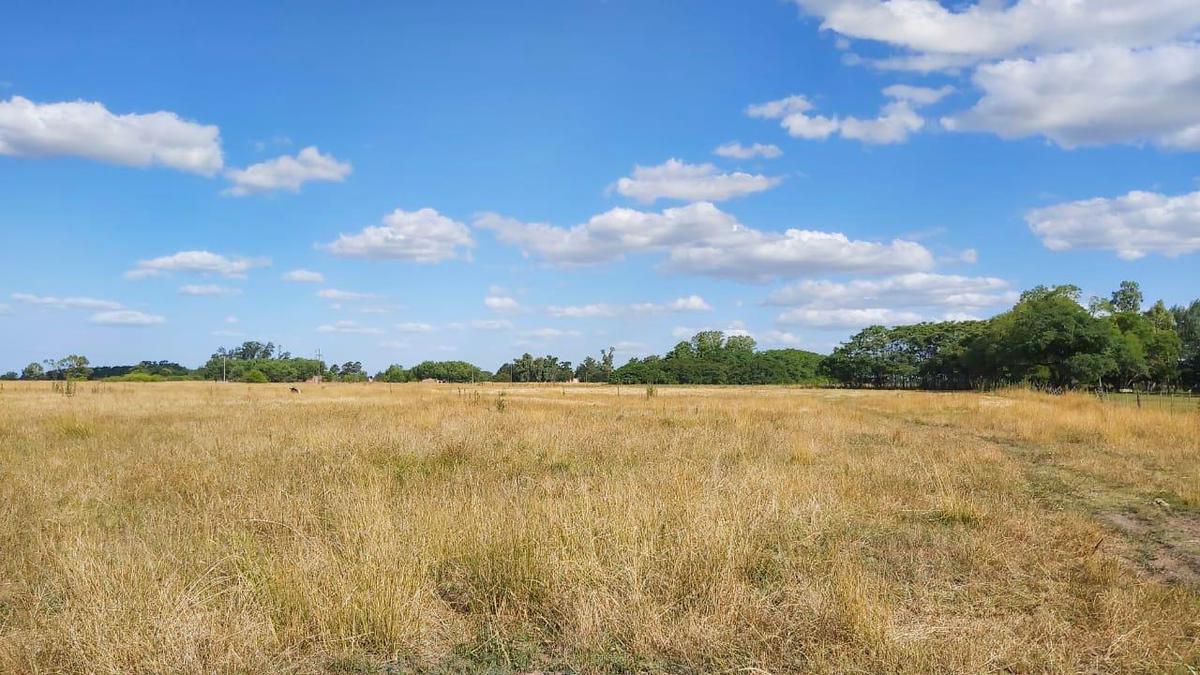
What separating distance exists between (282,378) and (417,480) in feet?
451

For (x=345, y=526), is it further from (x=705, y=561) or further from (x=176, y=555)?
(x=705, y=561)

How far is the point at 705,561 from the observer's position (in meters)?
5.04

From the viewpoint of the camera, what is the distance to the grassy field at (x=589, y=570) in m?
3.86

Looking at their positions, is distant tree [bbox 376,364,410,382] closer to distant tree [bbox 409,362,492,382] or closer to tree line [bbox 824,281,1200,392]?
distant tree [bbox 409,362,492,382]

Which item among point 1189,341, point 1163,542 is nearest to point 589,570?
point 1163,542

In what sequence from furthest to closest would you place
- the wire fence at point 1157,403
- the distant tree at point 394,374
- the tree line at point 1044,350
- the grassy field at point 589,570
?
the distant tree at point 394,374 → the tree line at point 1044,350 → the wire fence at point 1157,403 → the grassy field at point 589,570

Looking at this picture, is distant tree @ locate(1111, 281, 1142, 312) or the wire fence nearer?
the wire fence

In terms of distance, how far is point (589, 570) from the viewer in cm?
477

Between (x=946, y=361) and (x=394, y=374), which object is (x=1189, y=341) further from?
(x=394, y=374)

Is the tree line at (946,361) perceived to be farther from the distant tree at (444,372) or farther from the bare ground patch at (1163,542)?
the bare ground patch at (1163,542)

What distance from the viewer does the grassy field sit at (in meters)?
3.86

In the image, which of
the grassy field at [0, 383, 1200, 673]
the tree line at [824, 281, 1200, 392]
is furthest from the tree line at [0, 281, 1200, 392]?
the grassy field at [0, 383, 1200, 673]

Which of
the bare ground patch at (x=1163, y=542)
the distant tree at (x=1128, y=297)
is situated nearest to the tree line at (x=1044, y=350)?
the distant tree at (x=1128, y=297)

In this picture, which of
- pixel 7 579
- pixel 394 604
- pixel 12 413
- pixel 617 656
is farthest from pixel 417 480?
pixel 12 413
